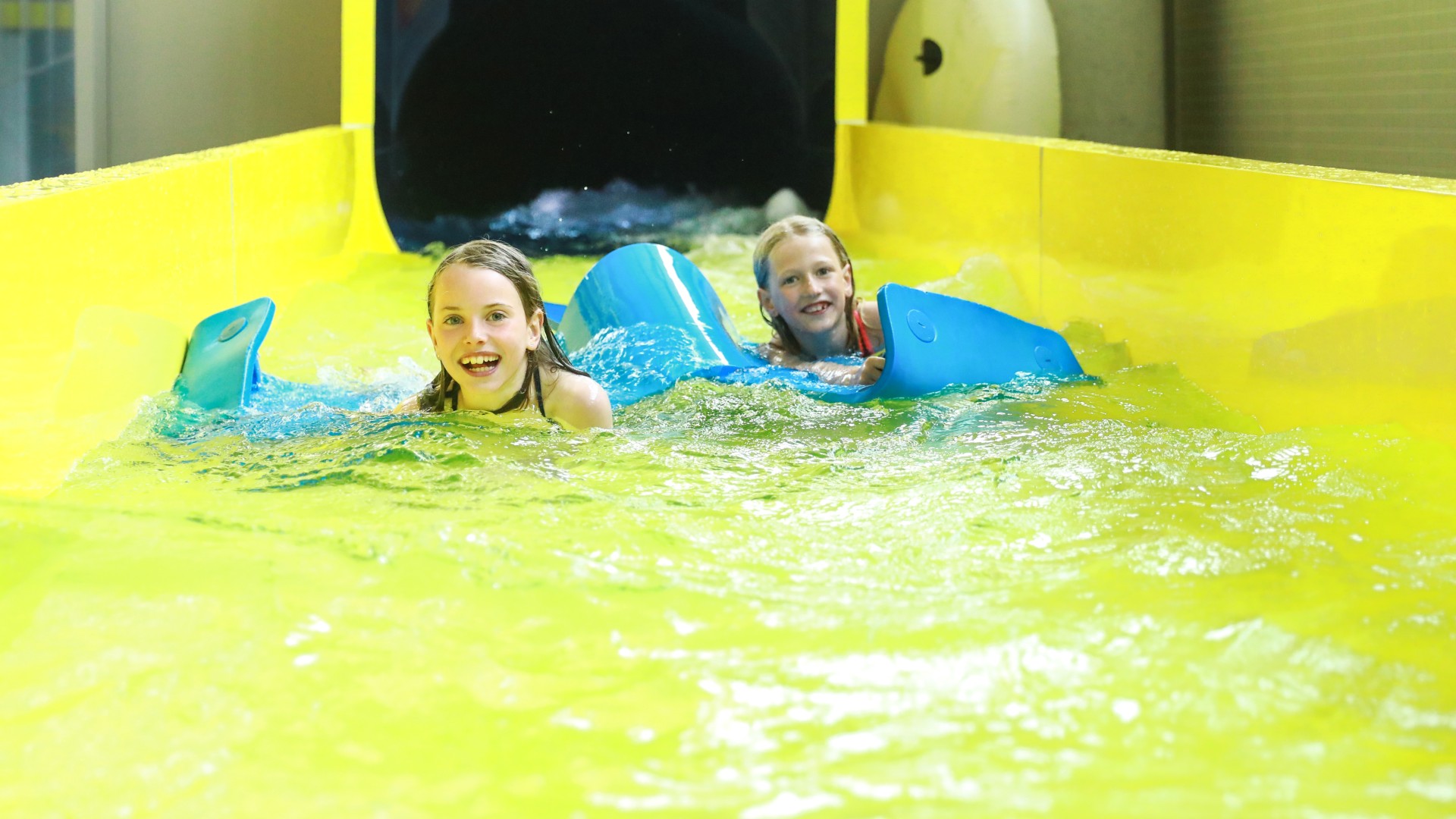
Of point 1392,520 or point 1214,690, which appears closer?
point 1214,690

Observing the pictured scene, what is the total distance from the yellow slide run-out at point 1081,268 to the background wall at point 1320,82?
3.28ft

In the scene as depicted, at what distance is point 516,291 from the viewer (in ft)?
6.41

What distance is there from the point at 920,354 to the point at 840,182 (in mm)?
2366

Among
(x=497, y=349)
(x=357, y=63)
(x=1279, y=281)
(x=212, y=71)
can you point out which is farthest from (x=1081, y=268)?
(x=212, y=71)

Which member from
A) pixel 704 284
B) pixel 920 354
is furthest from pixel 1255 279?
pixel 704 284

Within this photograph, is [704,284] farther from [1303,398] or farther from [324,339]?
[1303,398]

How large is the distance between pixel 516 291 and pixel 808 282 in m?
0.67

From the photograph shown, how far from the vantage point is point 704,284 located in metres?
2.72

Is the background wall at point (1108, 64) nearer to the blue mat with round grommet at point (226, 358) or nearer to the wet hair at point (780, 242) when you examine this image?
the wet hair at point (780, 242)

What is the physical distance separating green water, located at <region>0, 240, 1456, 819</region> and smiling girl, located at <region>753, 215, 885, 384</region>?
795 mm

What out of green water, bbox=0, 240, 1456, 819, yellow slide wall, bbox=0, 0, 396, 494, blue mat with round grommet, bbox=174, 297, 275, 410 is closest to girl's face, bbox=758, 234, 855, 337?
green water, bbox=0, 240, 1456, 819

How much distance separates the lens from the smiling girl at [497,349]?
1.89m

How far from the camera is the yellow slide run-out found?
1651mm

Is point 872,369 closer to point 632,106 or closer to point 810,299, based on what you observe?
point 810,299
